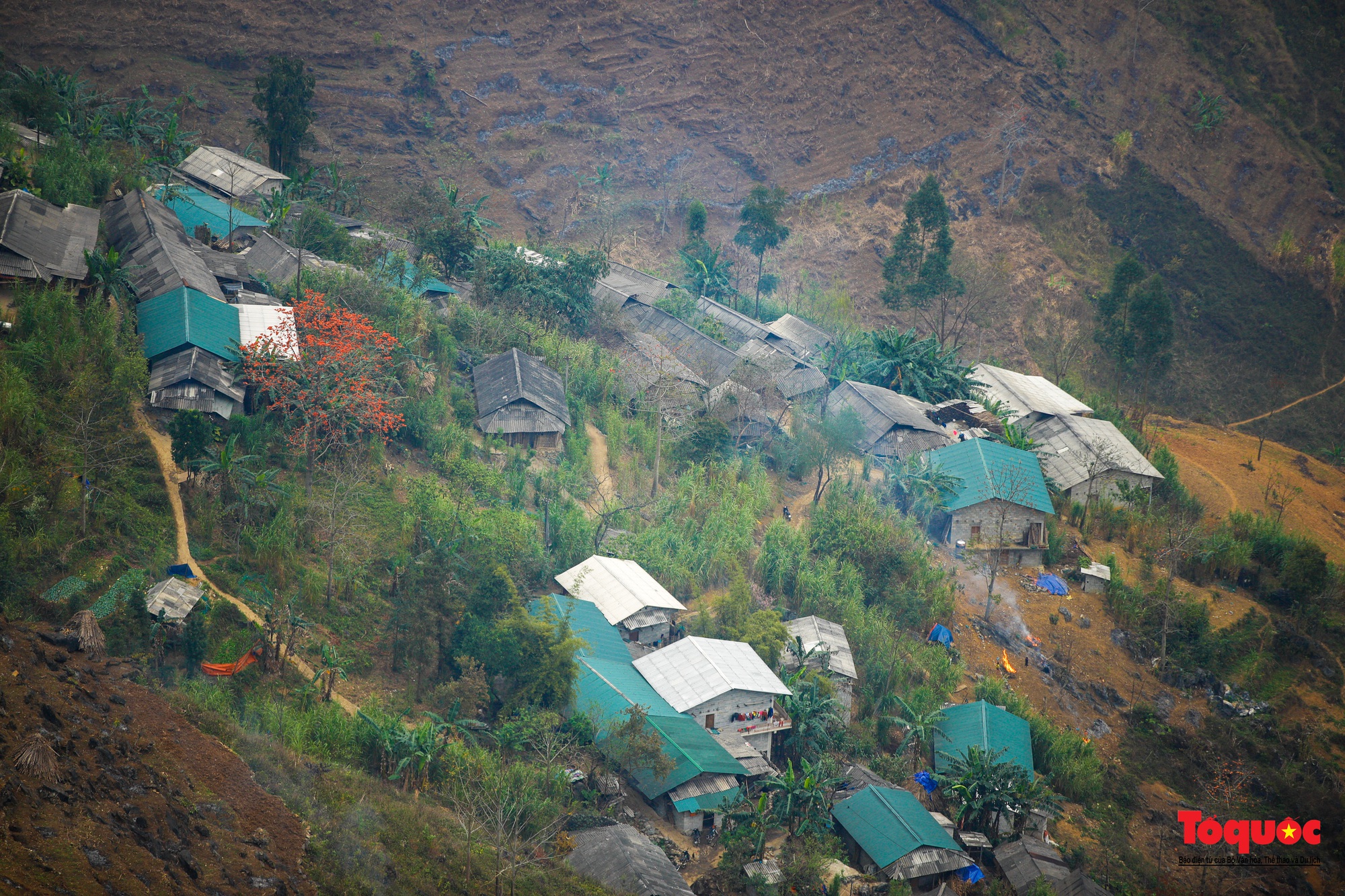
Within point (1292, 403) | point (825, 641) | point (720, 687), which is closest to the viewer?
point (720, 687)

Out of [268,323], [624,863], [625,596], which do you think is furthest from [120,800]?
[268,323]

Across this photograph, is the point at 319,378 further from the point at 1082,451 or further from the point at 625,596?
the point at 1082,451

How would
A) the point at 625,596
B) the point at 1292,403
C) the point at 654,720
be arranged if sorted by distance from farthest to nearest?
the point at 1292,403
the point at 625,596
the point at 654,720

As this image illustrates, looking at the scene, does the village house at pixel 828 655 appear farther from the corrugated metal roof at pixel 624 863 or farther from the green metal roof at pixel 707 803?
the corrugated metal roof at pixel 624 863

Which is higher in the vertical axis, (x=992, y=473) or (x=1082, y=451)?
(x=992, y=473)

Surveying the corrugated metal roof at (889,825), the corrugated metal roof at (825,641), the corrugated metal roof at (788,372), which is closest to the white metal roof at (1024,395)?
the corrugated metal roof at (788,372)

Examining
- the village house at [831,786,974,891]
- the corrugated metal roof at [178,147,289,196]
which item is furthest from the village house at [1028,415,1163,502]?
the corrugated metal roof at [178,147,289,196]

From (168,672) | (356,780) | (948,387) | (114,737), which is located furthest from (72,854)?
(948,387)
